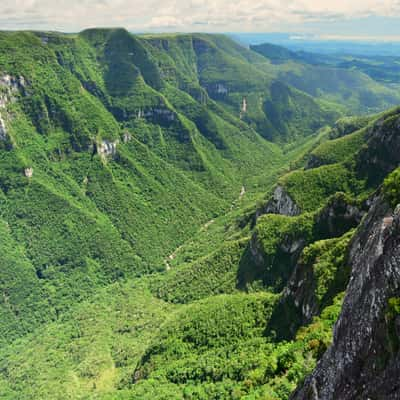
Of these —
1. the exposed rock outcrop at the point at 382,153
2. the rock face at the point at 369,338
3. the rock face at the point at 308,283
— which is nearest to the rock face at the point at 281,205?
the exposed rock outcrop at the point at 382,153

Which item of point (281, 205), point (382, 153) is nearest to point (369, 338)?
point (382, 153)

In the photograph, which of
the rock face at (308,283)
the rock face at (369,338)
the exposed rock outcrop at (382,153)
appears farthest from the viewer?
the exposed rock outcrop at (382,153)

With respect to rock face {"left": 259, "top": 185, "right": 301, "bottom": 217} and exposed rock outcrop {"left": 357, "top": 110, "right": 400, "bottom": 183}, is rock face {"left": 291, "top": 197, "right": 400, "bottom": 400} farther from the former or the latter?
rock face {"left": 259, "top": 185, "right": 301, "bottom": 217}

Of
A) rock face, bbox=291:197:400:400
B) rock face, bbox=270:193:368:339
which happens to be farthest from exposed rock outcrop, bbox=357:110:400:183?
rock face, bbox=291:197:400:400

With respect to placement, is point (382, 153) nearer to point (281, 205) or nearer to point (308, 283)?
point (281, 205)

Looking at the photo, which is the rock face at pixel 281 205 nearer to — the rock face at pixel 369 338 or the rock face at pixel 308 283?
the rock face at pixel 308 283
